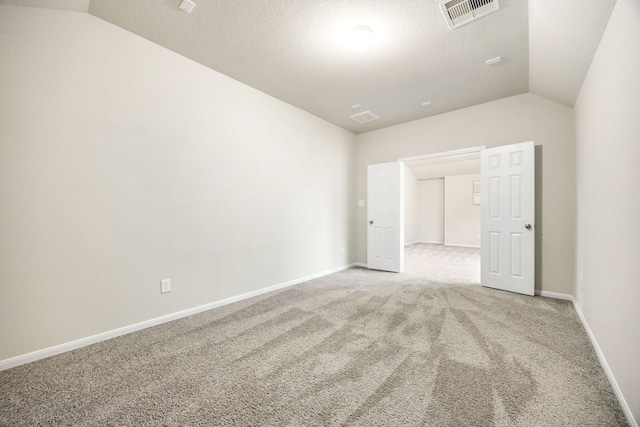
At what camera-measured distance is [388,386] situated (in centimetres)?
165

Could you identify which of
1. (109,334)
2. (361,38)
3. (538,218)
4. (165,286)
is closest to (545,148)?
(538,218)

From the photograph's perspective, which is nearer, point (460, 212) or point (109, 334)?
point (109, 334)

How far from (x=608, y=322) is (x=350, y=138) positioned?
4.48m

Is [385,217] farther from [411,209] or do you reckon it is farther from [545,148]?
[411,209]

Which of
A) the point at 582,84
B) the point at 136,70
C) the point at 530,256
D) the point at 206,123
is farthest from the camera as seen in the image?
the point at 530,256

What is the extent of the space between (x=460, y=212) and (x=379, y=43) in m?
7.60

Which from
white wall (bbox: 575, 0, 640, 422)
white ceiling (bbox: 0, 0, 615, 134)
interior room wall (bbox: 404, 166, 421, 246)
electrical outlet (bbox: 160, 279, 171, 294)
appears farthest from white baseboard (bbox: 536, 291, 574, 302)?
interior room wall (bbox: 404, 166, 421, 246)

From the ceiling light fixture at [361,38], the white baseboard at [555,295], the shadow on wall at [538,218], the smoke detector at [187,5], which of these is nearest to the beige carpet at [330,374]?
the white baseboard at [555,295]

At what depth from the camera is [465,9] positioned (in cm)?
210

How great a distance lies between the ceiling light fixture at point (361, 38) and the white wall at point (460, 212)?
7529 millimetres

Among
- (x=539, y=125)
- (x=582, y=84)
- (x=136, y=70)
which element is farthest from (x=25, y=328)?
(x=539, y=125)

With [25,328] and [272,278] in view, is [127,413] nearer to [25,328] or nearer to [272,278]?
[25,328]

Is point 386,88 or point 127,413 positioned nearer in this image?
point 127,413

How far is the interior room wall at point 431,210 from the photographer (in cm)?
927
